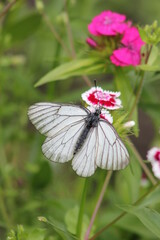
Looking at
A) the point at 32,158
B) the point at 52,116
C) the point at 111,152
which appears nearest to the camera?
the point at 111,152

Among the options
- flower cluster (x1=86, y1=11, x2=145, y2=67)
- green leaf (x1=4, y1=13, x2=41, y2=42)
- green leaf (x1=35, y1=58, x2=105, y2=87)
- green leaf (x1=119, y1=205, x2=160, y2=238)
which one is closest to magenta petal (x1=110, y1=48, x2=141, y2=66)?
flower cluster (x1=86, y1=11, x2=145, y2=67)

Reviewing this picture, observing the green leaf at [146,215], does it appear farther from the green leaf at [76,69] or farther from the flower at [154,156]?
the green leaf at [76,69]

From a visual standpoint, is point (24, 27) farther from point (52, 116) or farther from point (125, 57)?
point (52, 116)

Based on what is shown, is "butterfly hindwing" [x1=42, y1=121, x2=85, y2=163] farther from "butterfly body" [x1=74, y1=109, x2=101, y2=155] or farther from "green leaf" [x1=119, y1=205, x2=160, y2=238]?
"green leaf" [x1=119, y1=205, x2=160, y2=238]

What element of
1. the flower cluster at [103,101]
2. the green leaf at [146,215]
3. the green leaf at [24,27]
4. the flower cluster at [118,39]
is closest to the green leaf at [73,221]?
the green leaf at [146,215]

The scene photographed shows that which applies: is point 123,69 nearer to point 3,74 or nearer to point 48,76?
point 48,76

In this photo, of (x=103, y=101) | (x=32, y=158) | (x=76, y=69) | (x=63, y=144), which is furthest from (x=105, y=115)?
(x=32, y=158)

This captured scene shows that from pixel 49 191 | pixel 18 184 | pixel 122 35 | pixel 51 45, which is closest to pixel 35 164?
pixel 18 184
